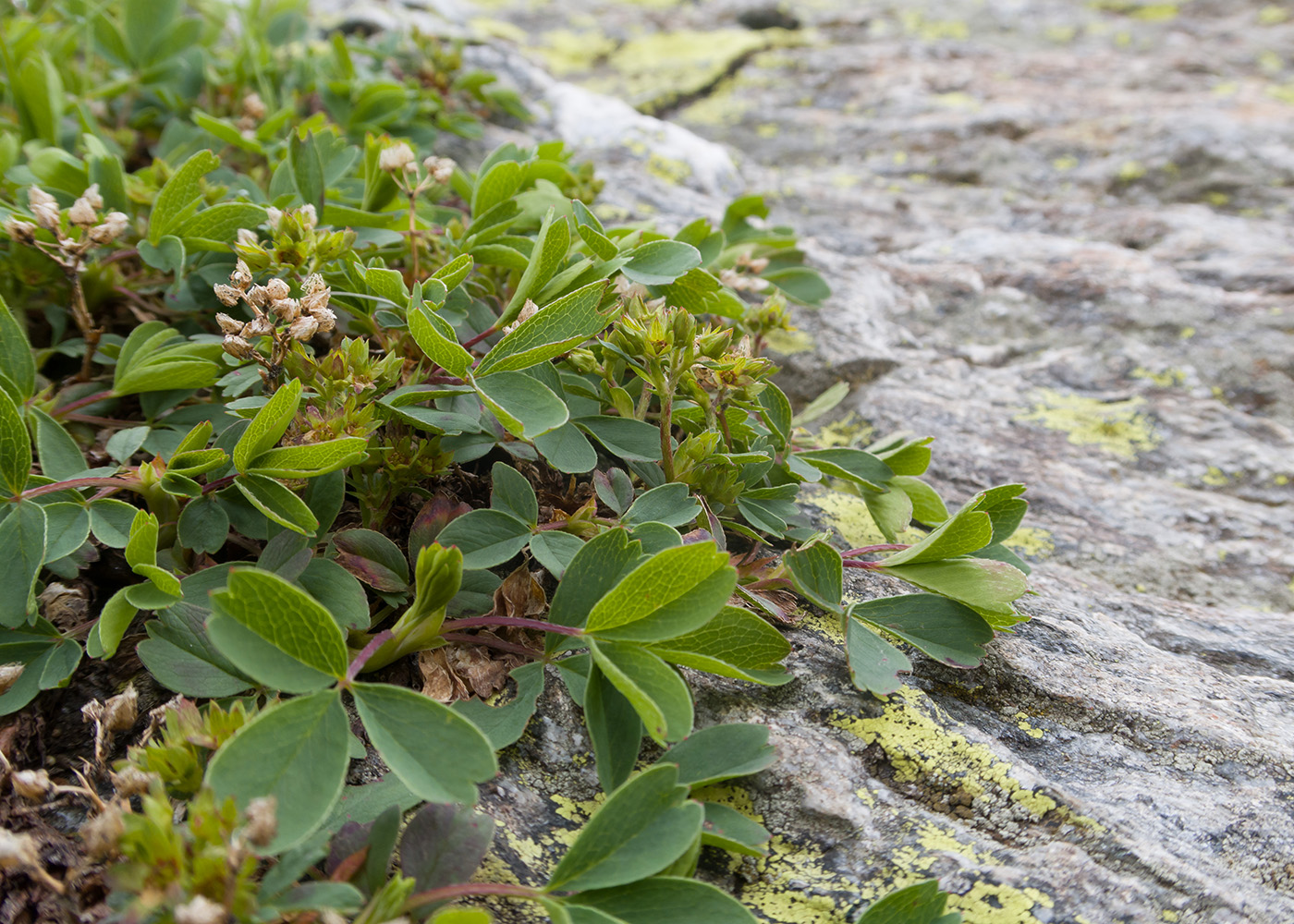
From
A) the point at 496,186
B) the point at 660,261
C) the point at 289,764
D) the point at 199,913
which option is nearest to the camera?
the point at 199,913

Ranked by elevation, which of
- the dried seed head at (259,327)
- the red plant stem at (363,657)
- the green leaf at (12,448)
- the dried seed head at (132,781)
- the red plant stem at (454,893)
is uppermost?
the dried seed head at (259,327)

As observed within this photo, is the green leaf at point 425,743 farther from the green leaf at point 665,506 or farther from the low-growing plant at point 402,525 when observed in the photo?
the green leaf at point 665,506

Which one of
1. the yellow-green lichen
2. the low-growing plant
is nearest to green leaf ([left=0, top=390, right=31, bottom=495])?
the low-growing plant

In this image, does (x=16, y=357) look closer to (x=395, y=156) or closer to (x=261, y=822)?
(x=395, y=156)

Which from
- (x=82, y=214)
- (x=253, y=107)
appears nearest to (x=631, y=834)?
(x=82, y=214)

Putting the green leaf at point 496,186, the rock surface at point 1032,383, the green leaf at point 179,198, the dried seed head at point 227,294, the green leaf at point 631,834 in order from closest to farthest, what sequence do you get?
the green leaf at point 631,834, the rock surface at point 1032,383, the dried seed head at point 227,294, the green leaf at point 179,198, the green leaf at point 496,186

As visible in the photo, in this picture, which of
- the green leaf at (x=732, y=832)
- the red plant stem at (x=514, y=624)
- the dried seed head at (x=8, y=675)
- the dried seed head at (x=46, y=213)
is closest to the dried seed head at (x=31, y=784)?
the dried seed head at (x=8, y=675)
